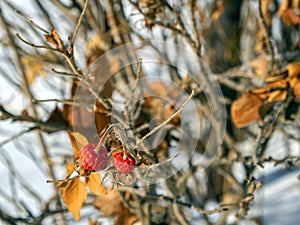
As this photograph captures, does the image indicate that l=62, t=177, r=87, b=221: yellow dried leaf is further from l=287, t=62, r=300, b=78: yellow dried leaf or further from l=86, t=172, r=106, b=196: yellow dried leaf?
l=287, t=62, r=300, b=78: yellow dried leaf

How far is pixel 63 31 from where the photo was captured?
1.82 metres

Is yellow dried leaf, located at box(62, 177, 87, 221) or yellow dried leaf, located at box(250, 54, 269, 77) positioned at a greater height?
yellow dried leaf, located at box(62, 177, 87, 221)

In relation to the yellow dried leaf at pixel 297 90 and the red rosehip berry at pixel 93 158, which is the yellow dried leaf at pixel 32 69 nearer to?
the yellow dried leaf at pixel 297 90

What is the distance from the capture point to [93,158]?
80cm

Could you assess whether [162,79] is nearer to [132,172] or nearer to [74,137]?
[74,137]

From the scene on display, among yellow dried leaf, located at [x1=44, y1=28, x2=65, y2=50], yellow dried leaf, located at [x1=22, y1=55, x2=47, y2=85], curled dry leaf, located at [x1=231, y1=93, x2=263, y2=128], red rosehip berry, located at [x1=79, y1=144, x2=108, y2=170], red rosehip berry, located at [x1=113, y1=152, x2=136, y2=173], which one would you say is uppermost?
yellow dried leaf, located at [x1=44, y1=28, x2=65, y2=50]

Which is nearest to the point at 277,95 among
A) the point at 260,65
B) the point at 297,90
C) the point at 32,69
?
the point at 297,90

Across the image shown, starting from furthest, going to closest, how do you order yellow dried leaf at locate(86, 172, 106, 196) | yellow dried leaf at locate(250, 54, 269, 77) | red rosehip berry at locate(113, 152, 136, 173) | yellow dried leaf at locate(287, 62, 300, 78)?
yellow dried leaf at locate(250, 54, 269, 77), yellow dried leaf at locate(287, 62, 300, 78), yellow dried leaf at locate(86, 172, 106, 196), red rosehip berry at locate(113, 152, 136, 173)

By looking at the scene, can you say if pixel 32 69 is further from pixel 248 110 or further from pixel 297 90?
pixel 297 90

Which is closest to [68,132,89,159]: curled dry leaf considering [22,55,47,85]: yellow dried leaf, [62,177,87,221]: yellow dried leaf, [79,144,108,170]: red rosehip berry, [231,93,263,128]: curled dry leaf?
[62,177,87,221]: yellow dried leaf

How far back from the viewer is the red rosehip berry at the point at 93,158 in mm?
800

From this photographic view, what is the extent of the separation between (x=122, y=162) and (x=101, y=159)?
1.6 inches

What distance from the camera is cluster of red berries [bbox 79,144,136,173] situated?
2.59 ft

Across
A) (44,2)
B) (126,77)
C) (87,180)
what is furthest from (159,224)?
(44,2)
